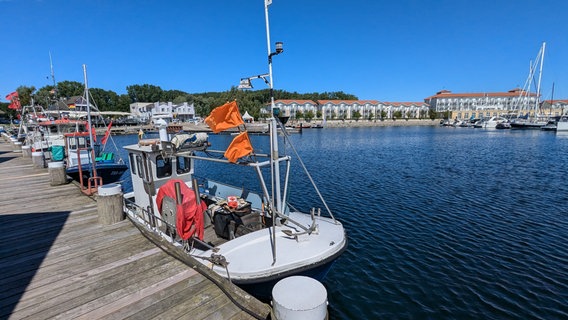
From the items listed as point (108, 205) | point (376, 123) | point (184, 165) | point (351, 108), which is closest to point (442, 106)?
point (376, 123)

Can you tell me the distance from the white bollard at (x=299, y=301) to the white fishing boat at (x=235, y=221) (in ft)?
6.15

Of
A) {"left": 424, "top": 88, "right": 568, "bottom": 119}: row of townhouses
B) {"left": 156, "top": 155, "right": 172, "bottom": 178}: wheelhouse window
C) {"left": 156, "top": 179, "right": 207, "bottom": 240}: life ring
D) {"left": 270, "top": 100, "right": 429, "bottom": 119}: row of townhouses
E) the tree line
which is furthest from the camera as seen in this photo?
{"left": 424, "top": 88, "right": 568, "bottom": 119}: row of townhouses

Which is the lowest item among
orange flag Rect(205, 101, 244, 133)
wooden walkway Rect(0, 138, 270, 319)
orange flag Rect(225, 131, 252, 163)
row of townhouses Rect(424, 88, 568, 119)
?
wooden walkway Rect(0, 138, 270, 319)

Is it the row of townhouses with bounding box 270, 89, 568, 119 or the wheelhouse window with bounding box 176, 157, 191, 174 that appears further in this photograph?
the row of townhouses with bounding box 270, 89, 568, 119

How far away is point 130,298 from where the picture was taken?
4.53 m

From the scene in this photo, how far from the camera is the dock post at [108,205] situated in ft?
25.6

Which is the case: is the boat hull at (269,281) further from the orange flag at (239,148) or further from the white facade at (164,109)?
the white facade at (164,109)

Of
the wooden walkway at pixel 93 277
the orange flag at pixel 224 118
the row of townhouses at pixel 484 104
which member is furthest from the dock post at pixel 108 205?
the row of townhouses at pixel 484 104

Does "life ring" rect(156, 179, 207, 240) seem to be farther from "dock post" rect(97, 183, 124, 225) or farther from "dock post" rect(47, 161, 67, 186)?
"dock post" rect(47, 161, 67, 186)

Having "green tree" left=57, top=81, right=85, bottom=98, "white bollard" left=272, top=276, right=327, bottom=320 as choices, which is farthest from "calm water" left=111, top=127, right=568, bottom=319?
"green tree" left=57, top=81, right=85, bottom=98

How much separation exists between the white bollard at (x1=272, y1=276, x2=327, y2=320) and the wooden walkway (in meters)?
0.83

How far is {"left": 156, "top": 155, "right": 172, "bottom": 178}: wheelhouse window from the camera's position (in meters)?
8.95

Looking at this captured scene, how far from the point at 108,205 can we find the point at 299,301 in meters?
7.06

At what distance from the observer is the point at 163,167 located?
9102 mm
